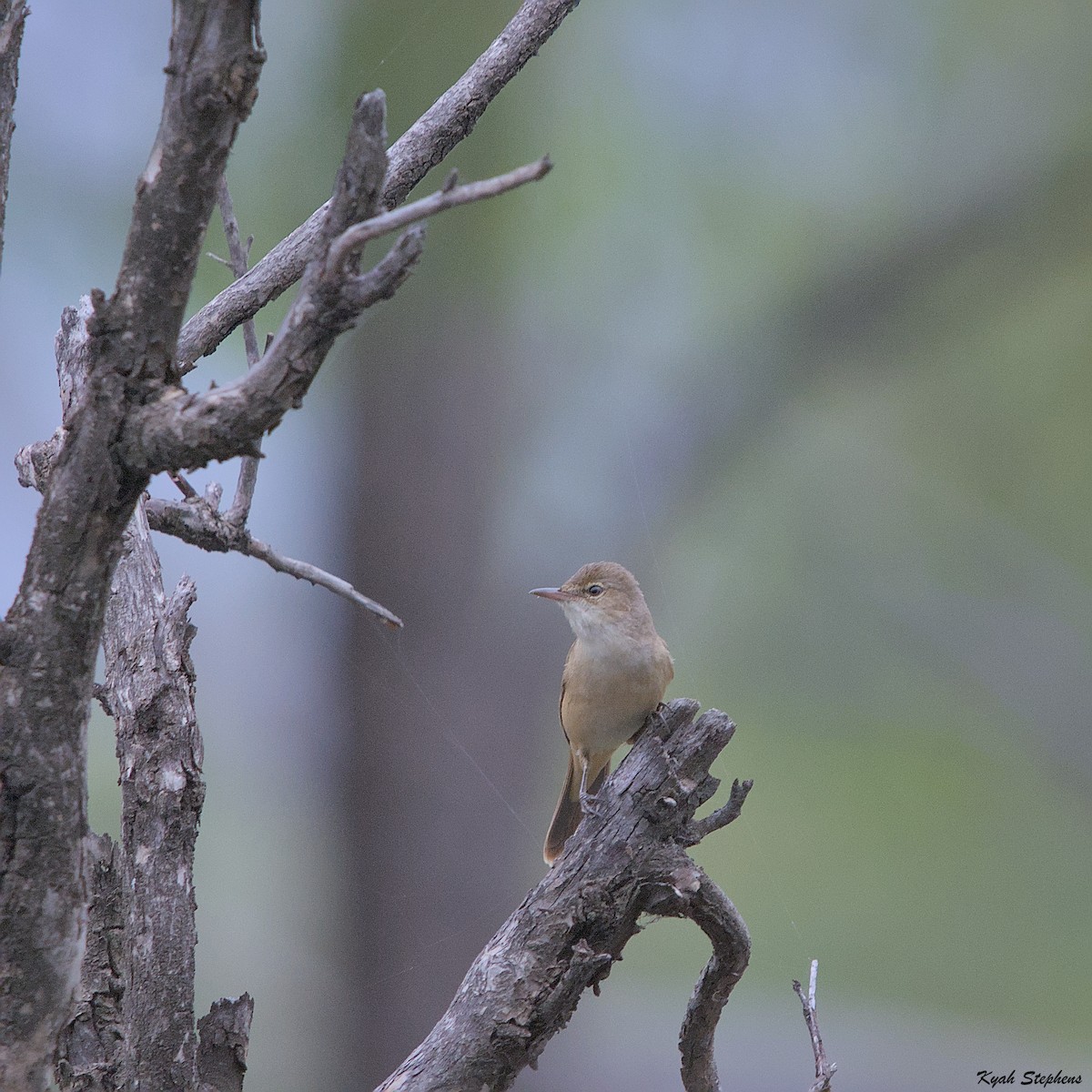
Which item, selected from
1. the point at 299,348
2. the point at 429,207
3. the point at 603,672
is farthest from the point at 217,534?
the point at 603,672

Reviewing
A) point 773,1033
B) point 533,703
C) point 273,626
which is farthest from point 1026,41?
point 773,1033

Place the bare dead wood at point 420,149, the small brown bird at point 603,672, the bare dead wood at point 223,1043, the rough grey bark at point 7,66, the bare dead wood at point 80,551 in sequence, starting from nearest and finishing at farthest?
the bare dead wood at point 80,551, the rough grey bark at point 7,66, the bare dead wood at point 223,1043, the bare dead wood at point 420,149, the small brown bird at point 603,672

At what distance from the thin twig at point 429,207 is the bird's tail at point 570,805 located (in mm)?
2846

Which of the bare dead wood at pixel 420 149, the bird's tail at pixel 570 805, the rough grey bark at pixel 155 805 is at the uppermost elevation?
the bare dead wood at pixel 420 149

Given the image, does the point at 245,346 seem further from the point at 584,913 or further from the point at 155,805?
the point at 584,913

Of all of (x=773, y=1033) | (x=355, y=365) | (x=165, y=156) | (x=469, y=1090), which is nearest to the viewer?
(x=165, y=156)

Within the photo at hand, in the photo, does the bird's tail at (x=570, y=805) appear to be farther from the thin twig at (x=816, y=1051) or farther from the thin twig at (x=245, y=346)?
the thin twig at (x=245, y=346)

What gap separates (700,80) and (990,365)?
2.67 m

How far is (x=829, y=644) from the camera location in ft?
24.5

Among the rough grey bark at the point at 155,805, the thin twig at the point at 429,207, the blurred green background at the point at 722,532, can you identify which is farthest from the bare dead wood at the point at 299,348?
the blurred green background at the point at 722,532

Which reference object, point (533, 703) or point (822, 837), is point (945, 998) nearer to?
point (822, 837)

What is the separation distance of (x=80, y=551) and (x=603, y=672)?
234cm

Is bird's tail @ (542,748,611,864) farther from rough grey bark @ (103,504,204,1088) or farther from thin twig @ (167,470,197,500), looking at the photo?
thin twig @ (167,470,197,500)

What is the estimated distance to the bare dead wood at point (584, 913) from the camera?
5.75ft
